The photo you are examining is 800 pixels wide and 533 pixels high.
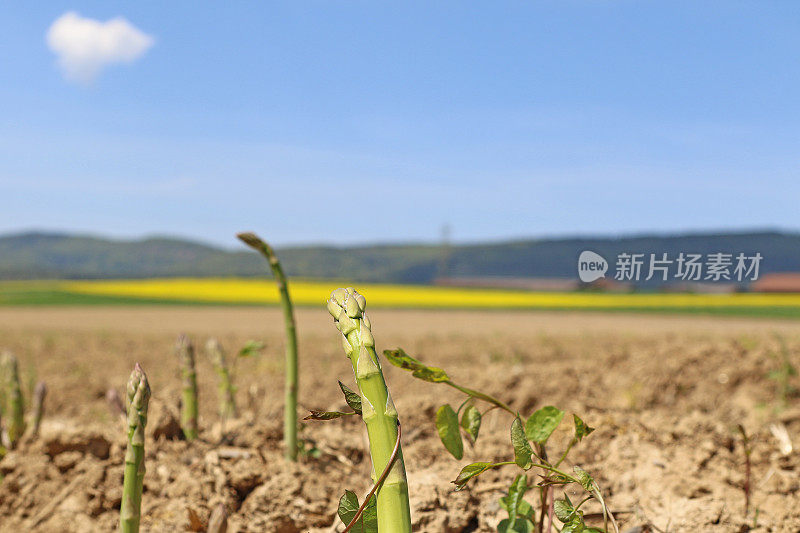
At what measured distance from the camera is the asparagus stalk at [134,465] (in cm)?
189

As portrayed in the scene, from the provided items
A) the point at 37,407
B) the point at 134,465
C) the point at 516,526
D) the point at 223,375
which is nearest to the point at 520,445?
the point at 516,526

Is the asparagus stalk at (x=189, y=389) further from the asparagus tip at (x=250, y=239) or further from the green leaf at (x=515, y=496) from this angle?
the green leaf at (x=515, y=496)

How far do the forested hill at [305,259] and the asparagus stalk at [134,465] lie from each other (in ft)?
7.63

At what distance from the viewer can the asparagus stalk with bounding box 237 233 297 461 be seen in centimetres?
248

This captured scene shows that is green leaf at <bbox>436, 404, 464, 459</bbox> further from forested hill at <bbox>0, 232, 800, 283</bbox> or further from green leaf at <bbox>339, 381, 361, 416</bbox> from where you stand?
forested hill at <bbox>0, 232, 800, 283</bbox>

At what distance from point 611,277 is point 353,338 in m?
2.27

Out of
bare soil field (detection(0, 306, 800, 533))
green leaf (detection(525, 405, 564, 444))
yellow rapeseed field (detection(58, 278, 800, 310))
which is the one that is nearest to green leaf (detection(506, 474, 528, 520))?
green leaf (detection(525, 405, 564, 444))

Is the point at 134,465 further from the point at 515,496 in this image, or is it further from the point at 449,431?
the point at 515,496

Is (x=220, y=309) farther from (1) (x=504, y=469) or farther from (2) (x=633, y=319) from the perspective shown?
(1) (x=504, y=469)

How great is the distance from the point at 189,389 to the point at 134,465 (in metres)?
1.37

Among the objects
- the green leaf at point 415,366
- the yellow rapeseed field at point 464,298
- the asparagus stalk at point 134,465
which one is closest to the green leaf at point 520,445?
the green leaf at point 415,366

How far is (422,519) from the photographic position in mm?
2145

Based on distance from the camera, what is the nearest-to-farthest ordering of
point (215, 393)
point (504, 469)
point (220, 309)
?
1. point (504, 469)
2. point (215, 393)
3. point (220, 309)

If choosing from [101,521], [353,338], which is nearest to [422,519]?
[353,338]
